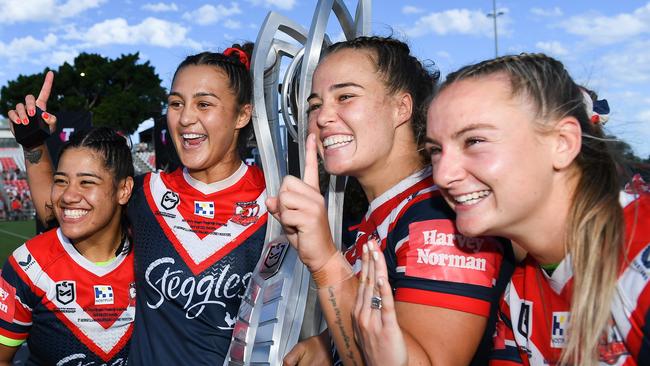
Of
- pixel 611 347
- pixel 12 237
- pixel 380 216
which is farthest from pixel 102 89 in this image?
pixel 611 347

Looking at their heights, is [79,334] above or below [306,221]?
below

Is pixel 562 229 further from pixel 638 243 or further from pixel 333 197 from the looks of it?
pixel 333 197

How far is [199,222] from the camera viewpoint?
2.62 m

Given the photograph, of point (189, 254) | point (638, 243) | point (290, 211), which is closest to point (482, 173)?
point (638, 243)

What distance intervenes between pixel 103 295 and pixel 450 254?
160 centimetres

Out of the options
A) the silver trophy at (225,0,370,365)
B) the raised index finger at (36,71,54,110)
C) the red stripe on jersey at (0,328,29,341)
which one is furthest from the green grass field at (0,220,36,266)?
the silver trophy at (225,0,370,365)

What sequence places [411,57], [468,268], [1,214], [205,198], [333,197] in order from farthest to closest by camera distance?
[1,214]
[205,198]
[333,197]
[411,57]
[468,268]

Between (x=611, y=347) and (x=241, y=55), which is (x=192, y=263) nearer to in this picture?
(x=241, y=55)

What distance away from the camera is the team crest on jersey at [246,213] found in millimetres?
2623

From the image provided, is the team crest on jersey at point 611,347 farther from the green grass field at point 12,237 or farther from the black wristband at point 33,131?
the green grass field at point 12,237

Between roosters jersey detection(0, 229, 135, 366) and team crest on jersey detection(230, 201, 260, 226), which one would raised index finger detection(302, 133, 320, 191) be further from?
roosters jersey detection(0, 229, 135, 366)

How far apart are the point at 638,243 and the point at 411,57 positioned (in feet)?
3.54

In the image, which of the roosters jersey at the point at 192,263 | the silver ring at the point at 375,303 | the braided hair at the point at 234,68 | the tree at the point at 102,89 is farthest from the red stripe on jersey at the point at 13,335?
the tree at the point at 102,89

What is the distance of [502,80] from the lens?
61.6 inches
